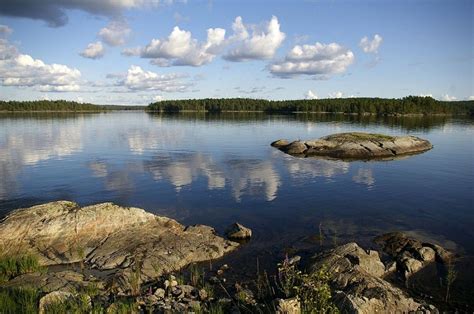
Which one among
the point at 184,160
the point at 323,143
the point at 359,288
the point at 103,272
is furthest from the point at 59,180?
the point at 323,143

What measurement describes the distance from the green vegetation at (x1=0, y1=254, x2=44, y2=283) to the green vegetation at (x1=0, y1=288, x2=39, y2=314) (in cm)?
364

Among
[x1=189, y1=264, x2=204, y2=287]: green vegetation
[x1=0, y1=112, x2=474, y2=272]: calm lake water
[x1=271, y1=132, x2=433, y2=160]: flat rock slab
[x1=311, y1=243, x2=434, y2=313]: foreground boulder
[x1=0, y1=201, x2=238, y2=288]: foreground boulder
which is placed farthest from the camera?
[x1=271, y1=132, x2=433, y2=160]: flat rock slab

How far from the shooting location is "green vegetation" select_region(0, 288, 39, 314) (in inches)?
442

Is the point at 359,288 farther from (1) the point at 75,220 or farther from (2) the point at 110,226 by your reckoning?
(1) the point at 75,220

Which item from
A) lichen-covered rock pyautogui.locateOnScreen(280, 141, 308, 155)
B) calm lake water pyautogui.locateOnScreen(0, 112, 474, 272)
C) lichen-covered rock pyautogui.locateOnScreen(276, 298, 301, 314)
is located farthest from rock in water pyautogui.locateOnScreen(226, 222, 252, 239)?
lichen-covered rock pyautogui.locateOnScreen(280, 141, 308, 155)

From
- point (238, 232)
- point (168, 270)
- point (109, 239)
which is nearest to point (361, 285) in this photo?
point (168, 270)

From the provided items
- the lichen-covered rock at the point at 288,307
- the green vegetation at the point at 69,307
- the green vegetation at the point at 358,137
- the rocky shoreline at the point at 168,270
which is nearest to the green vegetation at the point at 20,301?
the rocky shoreline at the point at 168,270

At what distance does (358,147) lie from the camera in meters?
56.2

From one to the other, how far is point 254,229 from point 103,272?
951 cm

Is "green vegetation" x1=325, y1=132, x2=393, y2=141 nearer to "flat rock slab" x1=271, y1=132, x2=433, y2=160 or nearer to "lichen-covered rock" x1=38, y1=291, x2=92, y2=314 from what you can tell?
"flat rock slab" x1=271, y1=132, x2=433, y2=160

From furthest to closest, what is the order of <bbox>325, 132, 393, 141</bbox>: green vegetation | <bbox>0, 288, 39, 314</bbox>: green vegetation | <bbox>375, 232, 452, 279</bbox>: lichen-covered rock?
<bbox>325, 132, 393, 141</bbox>: green vegetation < <bbox>375, 232, 452, 279</bbox>: lichen-covered rock < <bbox>0, 288, 39, 314</bbox>: green vegetation

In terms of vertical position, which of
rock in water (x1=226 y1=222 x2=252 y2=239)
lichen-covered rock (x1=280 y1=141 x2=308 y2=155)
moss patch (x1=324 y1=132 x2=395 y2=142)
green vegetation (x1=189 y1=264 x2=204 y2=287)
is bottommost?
green vegetation (x1=189 y1=264 x2=204 y2=287)

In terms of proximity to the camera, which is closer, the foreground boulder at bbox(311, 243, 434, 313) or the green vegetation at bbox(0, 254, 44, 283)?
the foreground boulder at bbox(311, 243, 434, 313)

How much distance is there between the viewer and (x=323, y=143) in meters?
60.0
